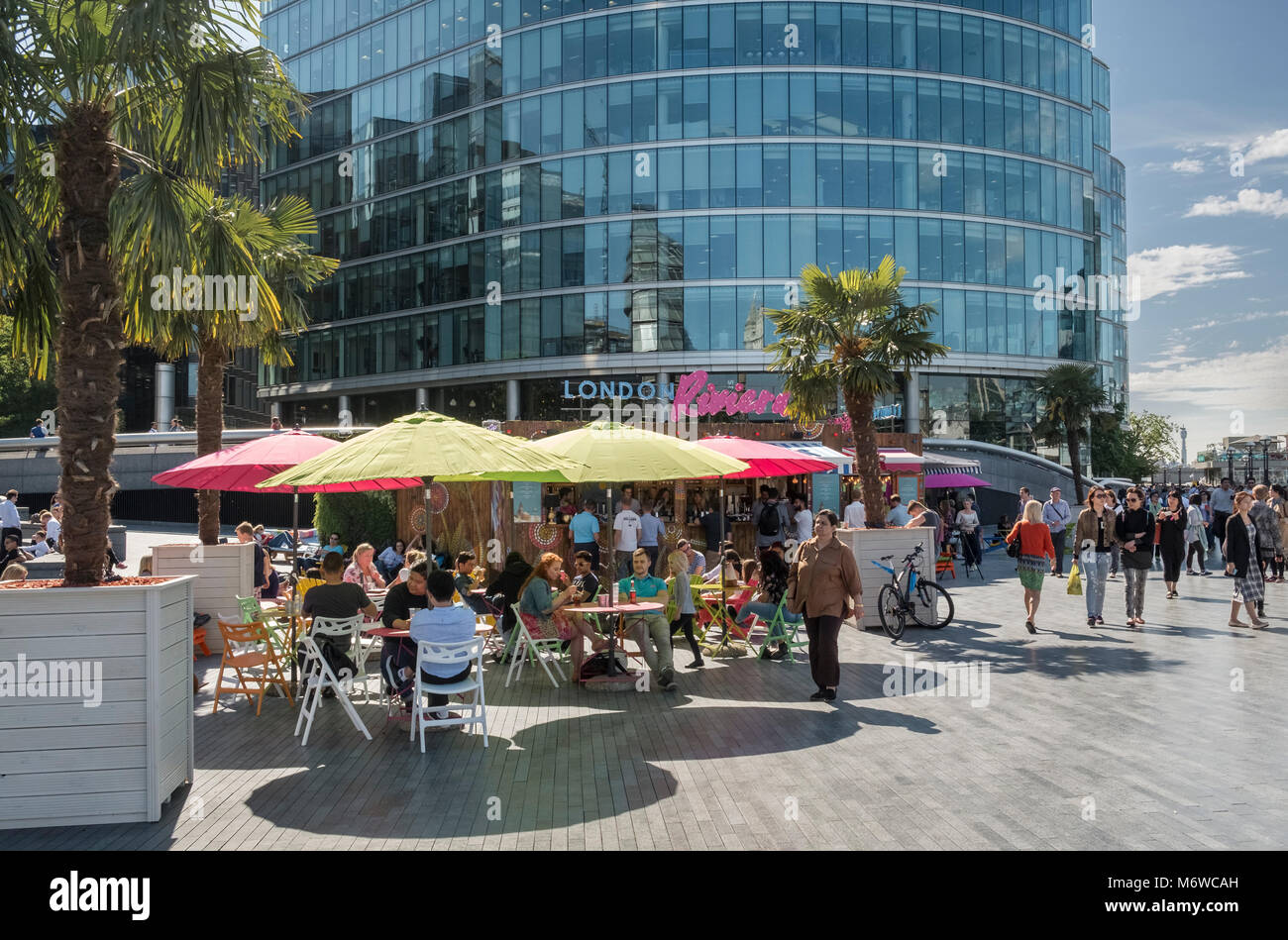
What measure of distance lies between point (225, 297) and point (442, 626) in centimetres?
388

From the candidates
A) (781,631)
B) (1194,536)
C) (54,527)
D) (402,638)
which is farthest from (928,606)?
(54,527)

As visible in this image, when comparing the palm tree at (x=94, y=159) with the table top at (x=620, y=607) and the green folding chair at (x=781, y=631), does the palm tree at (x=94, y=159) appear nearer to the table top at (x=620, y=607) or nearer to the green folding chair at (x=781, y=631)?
the table top at (x=620, y=607)

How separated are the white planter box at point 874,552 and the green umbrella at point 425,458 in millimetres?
5811

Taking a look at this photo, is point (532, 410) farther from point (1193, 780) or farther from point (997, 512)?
point (1193, 780)

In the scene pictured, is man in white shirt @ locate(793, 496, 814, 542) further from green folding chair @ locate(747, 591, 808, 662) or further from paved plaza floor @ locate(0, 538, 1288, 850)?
paved plaza floor @ locate(0, 538, 1288, 850)

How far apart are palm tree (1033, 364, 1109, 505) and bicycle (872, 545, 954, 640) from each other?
3322cm

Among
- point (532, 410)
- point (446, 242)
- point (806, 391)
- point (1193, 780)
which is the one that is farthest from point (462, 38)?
point (1193, 780)

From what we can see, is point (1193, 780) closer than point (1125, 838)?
No

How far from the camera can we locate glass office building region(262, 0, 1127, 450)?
42688mm

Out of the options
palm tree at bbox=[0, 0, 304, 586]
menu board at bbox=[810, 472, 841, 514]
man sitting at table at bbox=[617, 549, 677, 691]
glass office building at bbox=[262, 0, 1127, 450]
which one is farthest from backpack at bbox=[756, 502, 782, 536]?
glass office building at bbox=[262, 0, 1127, 450]

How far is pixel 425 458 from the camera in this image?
8914 millimetres

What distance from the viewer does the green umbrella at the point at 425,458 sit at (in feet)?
28.6

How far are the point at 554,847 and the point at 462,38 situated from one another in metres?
48.5
